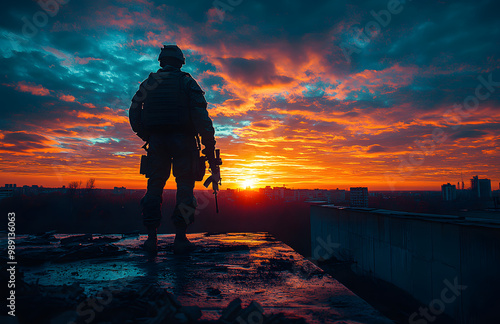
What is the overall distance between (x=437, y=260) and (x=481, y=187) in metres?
190

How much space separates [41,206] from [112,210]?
16.0m

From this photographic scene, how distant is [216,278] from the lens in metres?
2.70

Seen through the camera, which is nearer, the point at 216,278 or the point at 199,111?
the point at 216,278

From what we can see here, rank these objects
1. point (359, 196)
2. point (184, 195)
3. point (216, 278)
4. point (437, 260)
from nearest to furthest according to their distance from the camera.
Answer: point (216, 278), point (437, 260), point (184, 195), point (359, 196)

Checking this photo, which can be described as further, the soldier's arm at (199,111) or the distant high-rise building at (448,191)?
the distant high-rise building at (448,191)

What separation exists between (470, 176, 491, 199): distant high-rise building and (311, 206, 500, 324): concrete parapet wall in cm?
18370

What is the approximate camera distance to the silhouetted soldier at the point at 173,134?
4551mm

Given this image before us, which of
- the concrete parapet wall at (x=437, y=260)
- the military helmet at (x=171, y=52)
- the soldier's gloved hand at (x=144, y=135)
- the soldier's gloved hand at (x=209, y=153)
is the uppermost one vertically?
the military helmet at (x=171, y=52)

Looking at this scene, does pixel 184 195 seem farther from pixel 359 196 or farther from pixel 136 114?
pixel 359 196

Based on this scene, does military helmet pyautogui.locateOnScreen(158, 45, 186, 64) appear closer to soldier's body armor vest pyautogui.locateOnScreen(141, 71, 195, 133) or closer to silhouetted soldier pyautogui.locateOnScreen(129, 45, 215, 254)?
silhouetted soldier pyautogui.locateOnScreen(129, 45, 215, 254)

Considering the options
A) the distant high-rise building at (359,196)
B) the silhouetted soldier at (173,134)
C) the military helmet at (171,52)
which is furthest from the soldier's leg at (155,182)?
the distant high-rise building at (359,196)

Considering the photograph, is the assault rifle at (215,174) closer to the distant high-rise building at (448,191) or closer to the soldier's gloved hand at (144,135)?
the soldier's gloved hand at (144,135)

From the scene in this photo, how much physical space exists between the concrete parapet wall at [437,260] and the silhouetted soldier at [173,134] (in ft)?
12.2

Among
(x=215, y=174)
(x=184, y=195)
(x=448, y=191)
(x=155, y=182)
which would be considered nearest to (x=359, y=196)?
(x=448, y=191)
